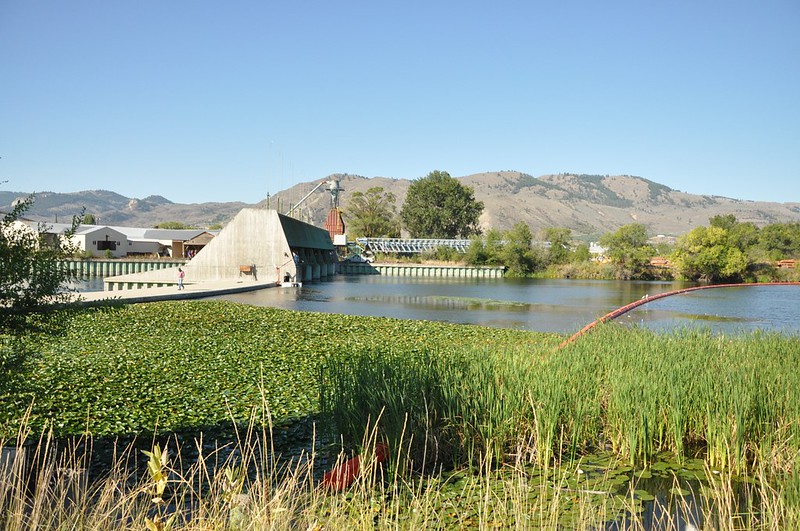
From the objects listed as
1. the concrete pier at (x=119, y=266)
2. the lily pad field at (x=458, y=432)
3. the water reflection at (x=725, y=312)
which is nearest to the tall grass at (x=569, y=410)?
the lily pad field at (x=458, y=432)

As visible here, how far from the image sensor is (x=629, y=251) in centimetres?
5869

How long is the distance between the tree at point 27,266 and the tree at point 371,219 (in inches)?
3311

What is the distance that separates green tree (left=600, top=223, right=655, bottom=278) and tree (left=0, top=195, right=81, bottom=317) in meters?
57.4

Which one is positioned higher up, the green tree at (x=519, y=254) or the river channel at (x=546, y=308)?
the green tree at (x=519, y=254)

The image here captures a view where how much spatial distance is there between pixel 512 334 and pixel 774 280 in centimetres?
4694

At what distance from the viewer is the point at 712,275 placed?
54562 mm

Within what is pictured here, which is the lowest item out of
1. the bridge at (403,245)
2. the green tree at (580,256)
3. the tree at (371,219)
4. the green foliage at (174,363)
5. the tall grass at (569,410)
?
the green foliage at (174,363)

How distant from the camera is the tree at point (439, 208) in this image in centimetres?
9344

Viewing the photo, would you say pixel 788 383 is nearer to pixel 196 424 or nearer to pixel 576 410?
pixel 576 410

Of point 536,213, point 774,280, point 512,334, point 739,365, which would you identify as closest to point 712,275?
point 774,280

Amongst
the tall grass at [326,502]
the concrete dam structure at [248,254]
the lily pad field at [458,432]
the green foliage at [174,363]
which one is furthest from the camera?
the concrete dam structure at [248,254]

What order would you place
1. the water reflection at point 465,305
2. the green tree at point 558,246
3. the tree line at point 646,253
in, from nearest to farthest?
the water reflection at point 465,305 < the tree line at point 646,253 < the green tree at point 558,246

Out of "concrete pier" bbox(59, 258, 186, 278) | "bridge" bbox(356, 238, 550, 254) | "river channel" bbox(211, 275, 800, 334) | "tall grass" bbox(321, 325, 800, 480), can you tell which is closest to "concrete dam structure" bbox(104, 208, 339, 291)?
"river channel" bbox(211, 275, 800, 334)

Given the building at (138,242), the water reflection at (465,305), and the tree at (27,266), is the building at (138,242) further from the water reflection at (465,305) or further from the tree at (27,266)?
the tree at (27,266)
